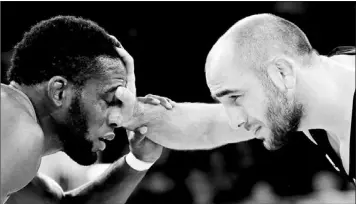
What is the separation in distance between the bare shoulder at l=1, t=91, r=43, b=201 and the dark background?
302 centimetres

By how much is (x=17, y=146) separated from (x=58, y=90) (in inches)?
17.8

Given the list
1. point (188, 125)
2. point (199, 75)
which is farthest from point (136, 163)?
point (199, 75)

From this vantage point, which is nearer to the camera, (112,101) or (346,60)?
(112,101)

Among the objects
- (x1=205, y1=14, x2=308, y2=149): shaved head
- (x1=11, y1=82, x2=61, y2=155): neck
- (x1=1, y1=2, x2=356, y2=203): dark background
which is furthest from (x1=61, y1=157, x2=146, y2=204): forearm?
(x1=1, y1=2, x2=356, y2=203): dark background

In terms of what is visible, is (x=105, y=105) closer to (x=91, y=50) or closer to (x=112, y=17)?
(x=91, y=50)

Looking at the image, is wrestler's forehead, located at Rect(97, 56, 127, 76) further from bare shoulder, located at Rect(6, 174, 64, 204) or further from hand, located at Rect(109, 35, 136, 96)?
bare shoulder, located at Rect(6, 174, 64, 204)

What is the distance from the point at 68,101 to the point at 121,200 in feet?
2.52

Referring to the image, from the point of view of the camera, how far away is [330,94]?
2271mm

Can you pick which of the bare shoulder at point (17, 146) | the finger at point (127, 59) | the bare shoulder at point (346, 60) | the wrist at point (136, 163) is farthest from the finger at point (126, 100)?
the bare shoulder at point (346, 60)

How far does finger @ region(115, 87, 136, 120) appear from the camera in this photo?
2283mm

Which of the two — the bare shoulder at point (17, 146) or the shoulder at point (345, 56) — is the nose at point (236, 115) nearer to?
the shoulder at point (345, 56)

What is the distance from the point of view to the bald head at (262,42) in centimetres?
226

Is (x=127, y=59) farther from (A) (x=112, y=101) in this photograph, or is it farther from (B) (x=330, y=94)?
(B) (x=330, y=94)

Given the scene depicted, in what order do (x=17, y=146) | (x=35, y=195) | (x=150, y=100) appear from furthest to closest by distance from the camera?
(x=35, y=195) < (x=150, y=100) < (x=17, y=146)
